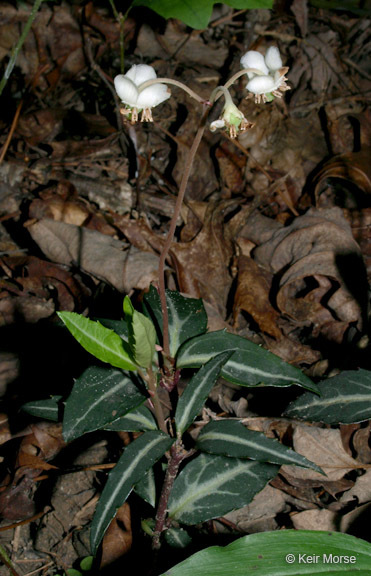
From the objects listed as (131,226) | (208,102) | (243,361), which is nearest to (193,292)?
(131,226)

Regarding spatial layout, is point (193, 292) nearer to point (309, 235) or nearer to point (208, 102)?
point (309, 235)

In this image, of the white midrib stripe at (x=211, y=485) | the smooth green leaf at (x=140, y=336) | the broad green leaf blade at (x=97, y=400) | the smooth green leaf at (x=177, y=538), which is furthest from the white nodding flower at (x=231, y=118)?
the smooth green leaf at (x=177, y=538)

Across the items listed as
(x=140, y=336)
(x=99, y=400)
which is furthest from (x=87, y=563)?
(x=140, y=336)

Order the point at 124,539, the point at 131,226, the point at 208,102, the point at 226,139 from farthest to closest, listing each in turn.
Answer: the point at 226,139 → the point at 131,226 → the point at 124,539 → the point at 208,102

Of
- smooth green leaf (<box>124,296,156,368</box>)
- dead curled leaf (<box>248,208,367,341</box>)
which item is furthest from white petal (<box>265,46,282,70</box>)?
dead curled leaf (<box>248,208,367,341</box>)

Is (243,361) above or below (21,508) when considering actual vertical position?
above

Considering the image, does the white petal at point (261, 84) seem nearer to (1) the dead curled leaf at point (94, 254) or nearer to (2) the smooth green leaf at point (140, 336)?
(2) the smooth green leaf at point (140, 336)

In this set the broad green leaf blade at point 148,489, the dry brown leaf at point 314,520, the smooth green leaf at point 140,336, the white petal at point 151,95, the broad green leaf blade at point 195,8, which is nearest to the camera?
the smooth green leaf at point 140,336
